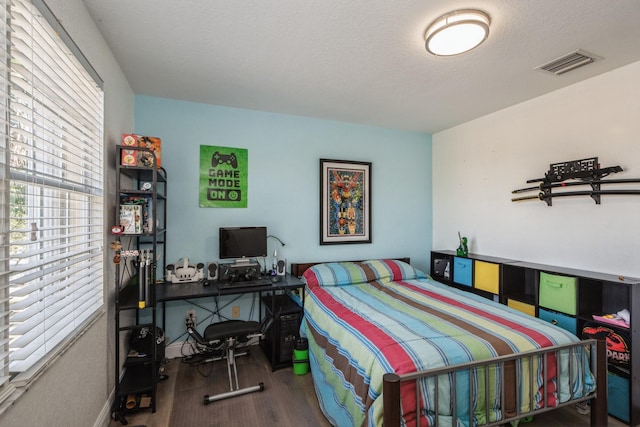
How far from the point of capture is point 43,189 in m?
1.38

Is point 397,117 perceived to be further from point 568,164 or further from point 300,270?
point 300,270

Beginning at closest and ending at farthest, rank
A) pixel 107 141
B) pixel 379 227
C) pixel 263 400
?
pixel 107 141
pixel 263 400
pixel 379 227

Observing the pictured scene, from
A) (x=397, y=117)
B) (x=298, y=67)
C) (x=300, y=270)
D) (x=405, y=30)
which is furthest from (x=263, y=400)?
(x=397, y=117)

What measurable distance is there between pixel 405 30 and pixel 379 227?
2418 millimetres

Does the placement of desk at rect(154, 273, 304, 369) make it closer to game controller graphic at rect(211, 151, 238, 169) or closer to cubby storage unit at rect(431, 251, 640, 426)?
game controller graphic at rect(211, 151, 238, 169)

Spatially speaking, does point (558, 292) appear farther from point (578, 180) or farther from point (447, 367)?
point (447, 367)

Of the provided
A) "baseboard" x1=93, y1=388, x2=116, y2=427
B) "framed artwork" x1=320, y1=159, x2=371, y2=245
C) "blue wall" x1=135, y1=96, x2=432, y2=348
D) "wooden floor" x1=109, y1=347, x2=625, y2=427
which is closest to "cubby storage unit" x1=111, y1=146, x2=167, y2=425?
"baseboard" x1=93, y1=388, x2=116, y2=427

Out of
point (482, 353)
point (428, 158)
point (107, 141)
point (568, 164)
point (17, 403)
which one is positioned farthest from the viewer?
point (428, 158)

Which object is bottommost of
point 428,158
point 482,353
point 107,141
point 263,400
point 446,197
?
point 263,400

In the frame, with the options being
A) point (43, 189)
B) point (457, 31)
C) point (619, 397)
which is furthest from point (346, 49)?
point (619, 397)

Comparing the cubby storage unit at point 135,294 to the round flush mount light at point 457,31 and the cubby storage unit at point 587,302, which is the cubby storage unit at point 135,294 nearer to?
the round flush mount light at point 457,31

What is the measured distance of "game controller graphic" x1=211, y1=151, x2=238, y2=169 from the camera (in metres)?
3.19

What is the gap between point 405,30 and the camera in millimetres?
1920

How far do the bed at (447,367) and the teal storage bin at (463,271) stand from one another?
0.85m
